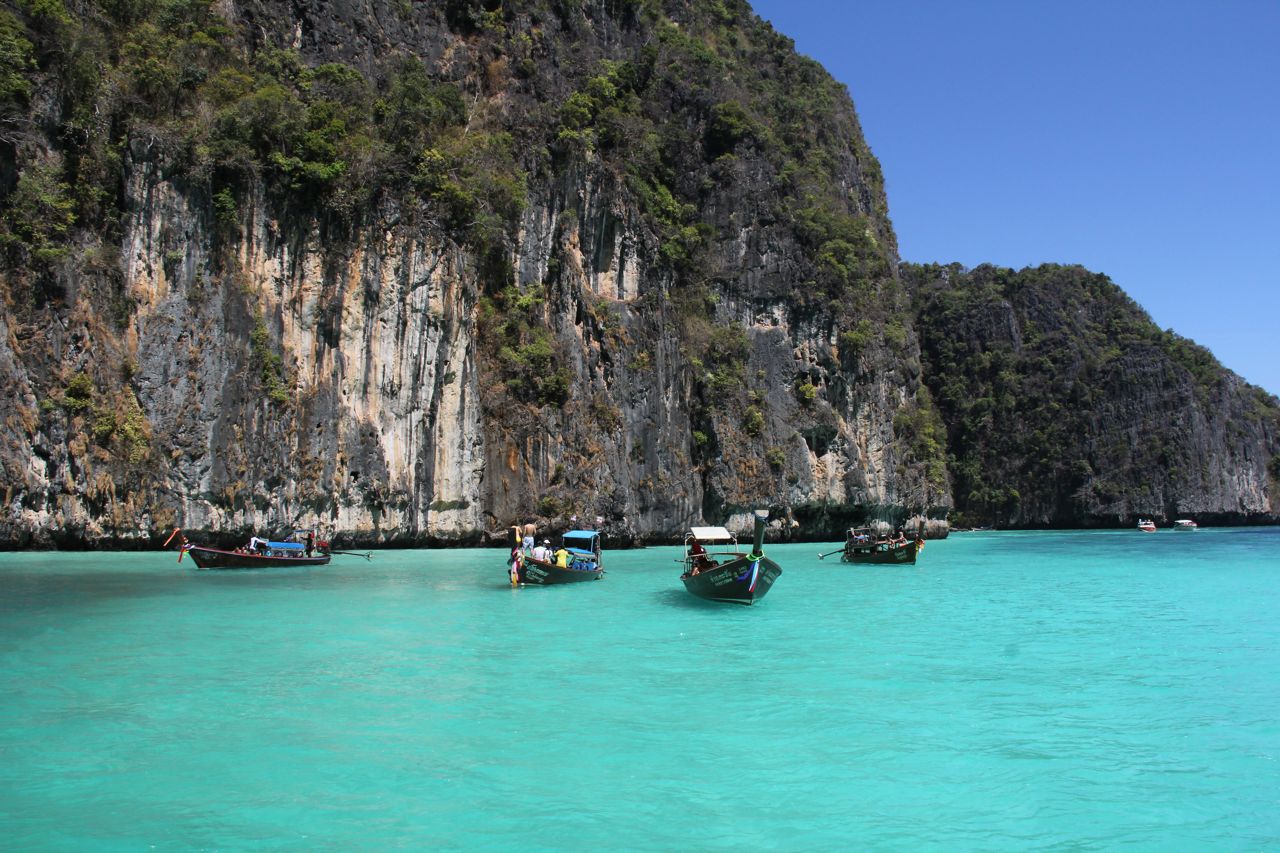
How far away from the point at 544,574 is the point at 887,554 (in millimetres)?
14775

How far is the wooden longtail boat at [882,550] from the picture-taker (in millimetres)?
32375

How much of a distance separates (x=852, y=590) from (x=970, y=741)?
47.1ft

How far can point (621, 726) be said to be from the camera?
9.78m

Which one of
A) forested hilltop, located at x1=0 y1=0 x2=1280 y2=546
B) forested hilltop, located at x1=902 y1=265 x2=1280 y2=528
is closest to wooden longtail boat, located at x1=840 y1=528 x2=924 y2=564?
forested hilltop, located at x1=0 y1=0 x2=1280 y2=546

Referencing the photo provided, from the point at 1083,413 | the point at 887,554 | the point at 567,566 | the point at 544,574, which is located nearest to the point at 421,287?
the point at 567,566

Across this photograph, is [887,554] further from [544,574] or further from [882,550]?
[544,574]

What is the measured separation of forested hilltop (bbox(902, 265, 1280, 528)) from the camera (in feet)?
255

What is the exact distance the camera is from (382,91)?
38.8 metres

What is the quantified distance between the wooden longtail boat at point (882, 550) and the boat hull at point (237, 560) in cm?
1844

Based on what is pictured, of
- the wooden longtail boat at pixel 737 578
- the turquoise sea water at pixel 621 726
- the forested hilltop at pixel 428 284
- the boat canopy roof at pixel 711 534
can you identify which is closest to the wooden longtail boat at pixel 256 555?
the forested hilltop at pixel 428 284

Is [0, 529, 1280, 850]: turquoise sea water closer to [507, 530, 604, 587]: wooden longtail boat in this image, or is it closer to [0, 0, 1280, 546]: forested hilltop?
[507, 530, 604, 587]: wooden longtail boat

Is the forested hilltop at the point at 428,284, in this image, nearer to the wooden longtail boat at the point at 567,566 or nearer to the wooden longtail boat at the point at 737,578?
the wooden longtail boat at the point at 567,566

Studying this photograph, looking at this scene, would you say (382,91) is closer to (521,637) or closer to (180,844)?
(521,637)

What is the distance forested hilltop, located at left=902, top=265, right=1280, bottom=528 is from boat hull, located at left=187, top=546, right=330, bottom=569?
65104 millimetres
